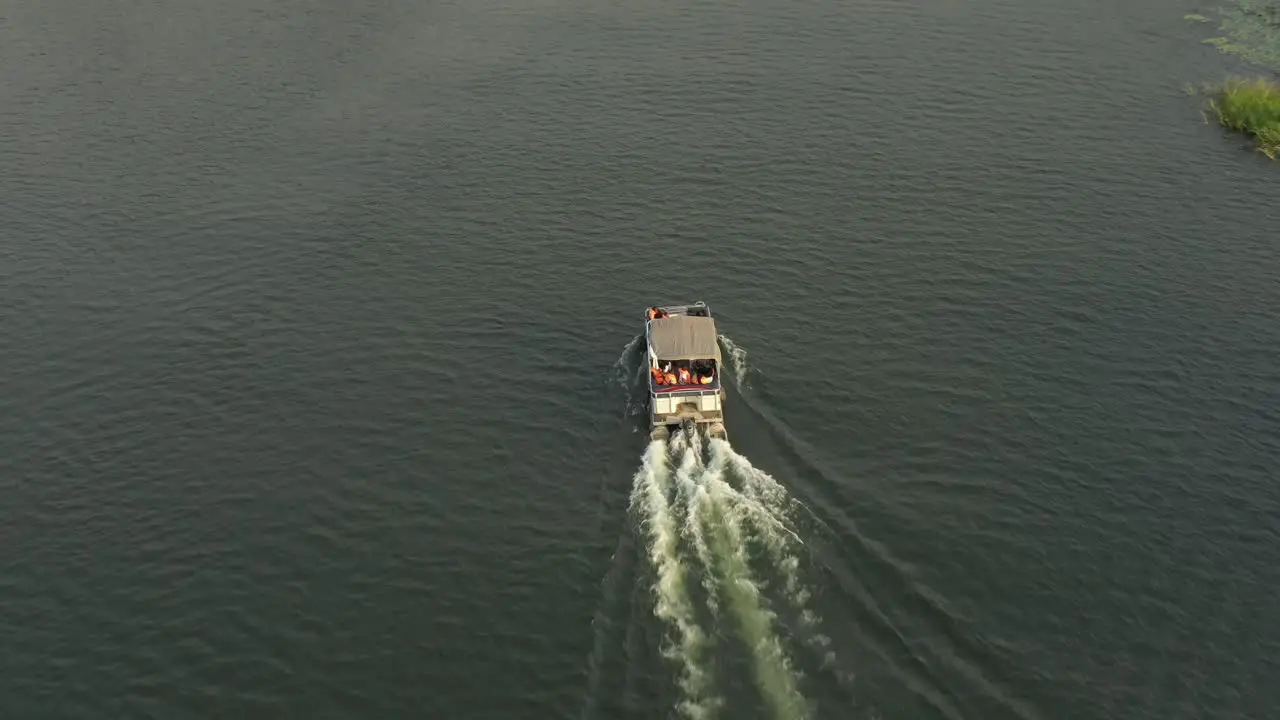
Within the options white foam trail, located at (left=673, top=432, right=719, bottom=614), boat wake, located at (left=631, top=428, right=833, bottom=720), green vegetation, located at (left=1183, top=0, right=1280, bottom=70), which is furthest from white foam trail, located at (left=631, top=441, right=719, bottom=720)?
green vegetation, located at (left=1183, top=0, right=1280, bottom=70)

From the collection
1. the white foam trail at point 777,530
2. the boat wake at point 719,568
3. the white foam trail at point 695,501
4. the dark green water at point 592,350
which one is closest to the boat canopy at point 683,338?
the dark green water at point 592,350

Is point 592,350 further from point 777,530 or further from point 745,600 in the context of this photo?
point 745,600

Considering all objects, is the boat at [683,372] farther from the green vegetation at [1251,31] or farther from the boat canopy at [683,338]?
the green vegetation at [1251,31]

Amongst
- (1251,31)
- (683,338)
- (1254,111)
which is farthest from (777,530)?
(1251,31)

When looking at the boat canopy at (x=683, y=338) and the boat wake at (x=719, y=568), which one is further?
the boat canopy at (x=683, y=338)

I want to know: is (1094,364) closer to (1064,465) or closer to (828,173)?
(1064,465)
